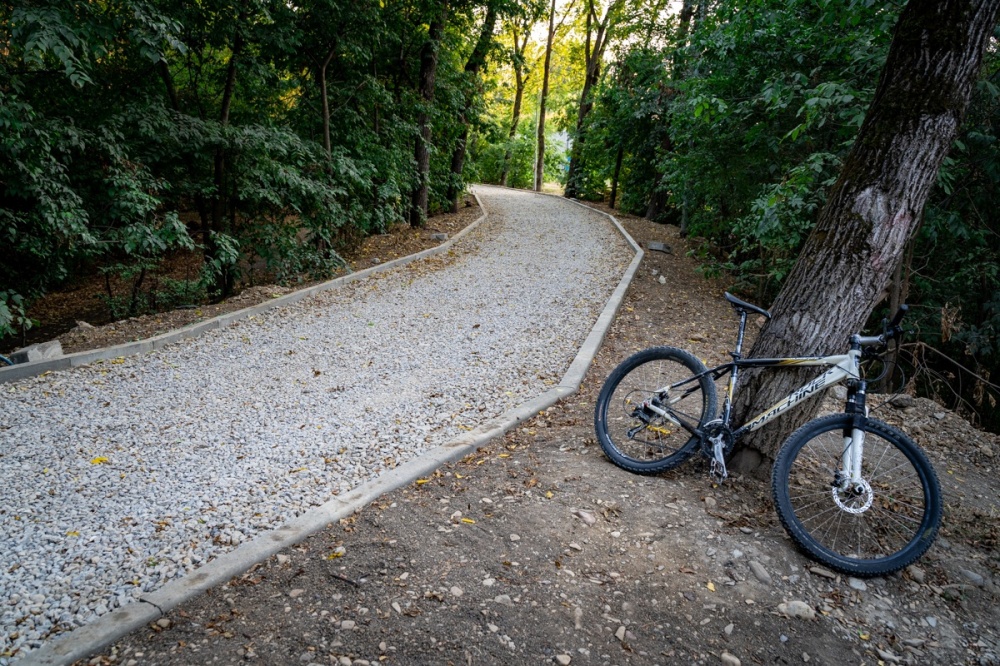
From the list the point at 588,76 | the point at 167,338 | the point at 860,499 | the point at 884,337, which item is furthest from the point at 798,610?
the point at 588,76

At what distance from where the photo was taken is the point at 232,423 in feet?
14.9

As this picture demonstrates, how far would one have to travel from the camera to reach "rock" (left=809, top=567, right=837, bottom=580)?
2.73 metres

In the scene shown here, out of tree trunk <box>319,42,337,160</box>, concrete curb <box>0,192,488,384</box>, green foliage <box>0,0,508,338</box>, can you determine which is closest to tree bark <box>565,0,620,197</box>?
green foliage <box>0,0,508,338</box>

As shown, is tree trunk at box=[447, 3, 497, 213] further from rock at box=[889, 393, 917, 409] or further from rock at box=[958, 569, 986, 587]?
rock at box=[958, 569, 986, 587]

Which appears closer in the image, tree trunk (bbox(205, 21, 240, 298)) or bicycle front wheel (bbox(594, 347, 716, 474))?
bicycle front wheel (bbox(594, 347, 716, 474))

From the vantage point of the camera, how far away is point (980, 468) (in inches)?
185

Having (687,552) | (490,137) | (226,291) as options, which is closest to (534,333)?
(687,552)

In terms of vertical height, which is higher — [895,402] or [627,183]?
[627,183]

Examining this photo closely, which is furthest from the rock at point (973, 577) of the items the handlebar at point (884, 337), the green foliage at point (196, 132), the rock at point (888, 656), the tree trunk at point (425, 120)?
the tree trunk at point (425, 120)

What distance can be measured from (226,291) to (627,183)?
15217 mm

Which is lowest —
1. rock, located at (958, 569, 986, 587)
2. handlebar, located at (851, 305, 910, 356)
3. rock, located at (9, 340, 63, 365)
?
rock, located at (9, 340, 63, 365)

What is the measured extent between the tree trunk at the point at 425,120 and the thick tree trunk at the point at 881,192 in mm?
10437

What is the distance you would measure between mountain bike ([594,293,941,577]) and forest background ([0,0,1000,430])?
2721 millimetres

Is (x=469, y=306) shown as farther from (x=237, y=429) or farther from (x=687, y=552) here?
(x=687, y=552)
